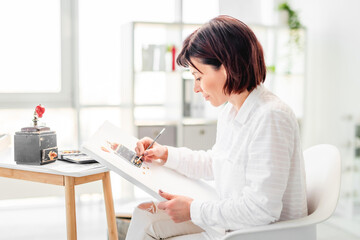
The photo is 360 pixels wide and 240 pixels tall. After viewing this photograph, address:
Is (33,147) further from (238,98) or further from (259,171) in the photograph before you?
(259,171)

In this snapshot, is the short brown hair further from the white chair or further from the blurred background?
the blurred background

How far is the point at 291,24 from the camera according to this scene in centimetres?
398

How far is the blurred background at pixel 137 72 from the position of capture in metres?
3.59

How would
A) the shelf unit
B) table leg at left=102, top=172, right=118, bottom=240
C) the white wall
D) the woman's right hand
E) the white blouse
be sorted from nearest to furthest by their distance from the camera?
the white blouse, the woman's right hand, table leg at left=102, top=172, right=118, bottom=240, the white wall, the shelf unit

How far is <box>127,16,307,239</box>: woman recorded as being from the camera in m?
1.11

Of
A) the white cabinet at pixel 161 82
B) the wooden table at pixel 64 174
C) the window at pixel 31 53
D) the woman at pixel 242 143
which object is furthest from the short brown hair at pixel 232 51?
the window at pixel 31 53

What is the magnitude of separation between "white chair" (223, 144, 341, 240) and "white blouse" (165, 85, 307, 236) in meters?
0.03

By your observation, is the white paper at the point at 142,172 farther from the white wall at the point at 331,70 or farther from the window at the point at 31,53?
the window at the point at 31,53

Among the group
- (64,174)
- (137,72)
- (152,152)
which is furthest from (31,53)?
(152,152)

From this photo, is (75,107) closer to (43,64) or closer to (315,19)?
(43,64)

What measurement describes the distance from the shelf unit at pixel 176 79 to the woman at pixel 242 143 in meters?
2.38

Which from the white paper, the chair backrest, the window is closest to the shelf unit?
the window

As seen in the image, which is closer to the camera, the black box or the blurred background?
the black box

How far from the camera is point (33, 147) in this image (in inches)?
68.4
